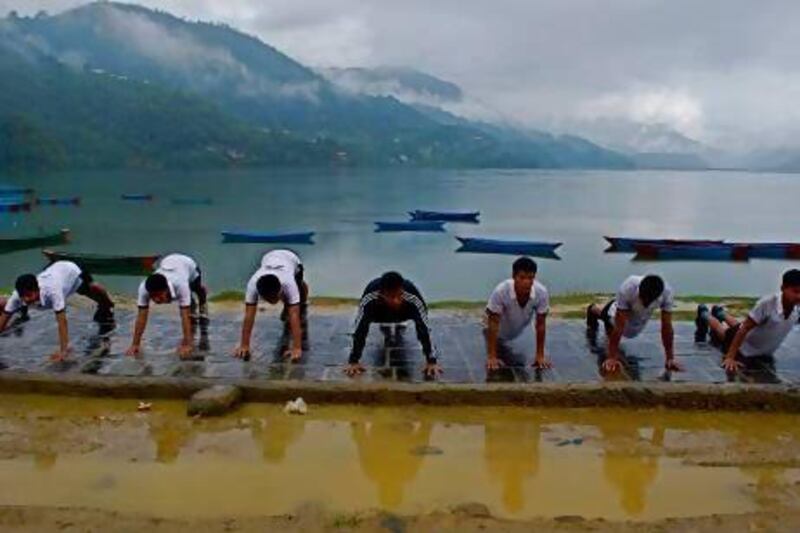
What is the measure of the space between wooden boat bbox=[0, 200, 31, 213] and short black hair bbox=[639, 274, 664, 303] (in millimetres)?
54512

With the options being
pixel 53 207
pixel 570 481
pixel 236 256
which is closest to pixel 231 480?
pixel 570 481

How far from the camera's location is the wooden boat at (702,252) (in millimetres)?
35375

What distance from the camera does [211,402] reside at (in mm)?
7098

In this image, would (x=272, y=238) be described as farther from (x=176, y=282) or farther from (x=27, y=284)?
(x=27, y=284)

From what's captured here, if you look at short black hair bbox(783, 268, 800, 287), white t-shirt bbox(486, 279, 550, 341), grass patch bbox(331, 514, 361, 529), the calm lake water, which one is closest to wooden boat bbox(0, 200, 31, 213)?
the calm lake water

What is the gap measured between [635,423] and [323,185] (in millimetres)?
94766

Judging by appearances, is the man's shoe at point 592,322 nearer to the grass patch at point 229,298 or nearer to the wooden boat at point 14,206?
the grass patch at point 229,298

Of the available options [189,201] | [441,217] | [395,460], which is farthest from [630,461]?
[189,201]

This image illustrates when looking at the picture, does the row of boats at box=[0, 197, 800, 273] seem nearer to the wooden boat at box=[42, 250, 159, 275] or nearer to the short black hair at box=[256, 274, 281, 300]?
the wooden boat at box=[42, 250, 159, 275]

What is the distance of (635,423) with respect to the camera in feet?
23.5

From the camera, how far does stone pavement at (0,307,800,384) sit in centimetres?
811

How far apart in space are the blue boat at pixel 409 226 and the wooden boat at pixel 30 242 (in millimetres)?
18017

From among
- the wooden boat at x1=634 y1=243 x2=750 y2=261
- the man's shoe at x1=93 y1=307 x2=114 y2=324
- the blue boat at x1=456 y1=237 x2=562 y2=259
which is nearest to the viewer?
the man's shoe at x1=93 y1=307 x2=114 y2=324

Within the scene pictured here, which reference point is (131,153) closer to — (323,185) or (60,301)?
(323,185)
